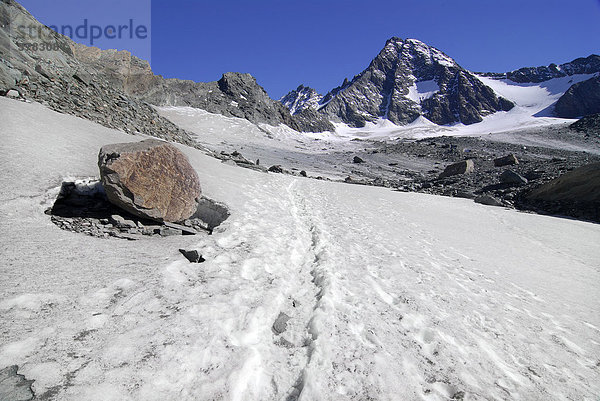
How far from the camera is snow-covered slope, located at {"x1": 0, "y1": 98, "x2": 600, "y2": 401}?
2236 mm

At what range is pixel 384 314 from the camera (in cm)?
348

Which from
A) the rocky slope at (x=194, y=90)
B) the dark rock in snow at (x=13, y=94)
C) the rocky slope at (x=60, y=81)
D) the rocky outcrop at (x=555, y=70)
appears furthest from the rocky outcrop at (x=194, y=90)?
the rocky outcrop at (x=555, y=70)

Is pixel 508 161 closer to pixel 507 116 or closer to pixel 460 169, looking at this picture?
pixel 460 169

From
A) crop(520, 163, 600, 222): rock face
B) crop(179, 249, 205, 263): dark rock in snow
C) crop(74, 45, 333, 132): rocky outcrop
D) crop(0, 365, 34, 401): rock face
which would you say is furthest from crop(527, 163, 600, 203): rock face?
crop(74, 45, 333, 132): rocky outcrop

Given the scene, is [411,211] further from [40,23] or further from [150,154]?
[40,23]

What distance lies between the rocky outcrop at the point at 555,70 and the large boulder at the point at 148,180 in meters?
222

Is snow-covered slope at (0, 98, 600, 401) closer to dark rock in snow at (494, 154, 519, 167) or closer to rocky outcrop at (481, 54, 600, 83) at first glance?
dark rock in snow at (494, 154, 519, 167)

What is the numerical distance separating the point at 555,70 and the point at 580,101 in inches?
3295

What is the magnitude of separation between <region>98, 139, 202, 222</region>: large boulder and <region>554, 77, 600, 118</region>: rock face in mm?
151607

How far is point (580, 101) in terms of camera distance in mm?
108750

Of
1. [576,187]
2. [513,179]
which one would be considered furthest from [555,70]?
[576,187]

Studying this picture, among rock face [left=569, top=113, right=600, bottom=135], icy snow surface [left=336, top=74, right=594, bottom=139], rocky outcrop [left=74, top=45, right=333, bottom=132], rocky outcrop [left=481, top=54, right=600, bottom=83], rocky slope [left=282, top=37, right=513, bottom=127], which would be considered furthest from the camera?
rocky outcrop [left=481, top=54, right=600, bottom=83]

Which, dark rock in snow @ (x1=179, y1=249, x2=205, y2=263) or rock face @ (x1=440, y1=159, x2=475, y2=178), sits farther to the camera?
rock face @ (x1=440, y1=159, x2=475, y2=178)

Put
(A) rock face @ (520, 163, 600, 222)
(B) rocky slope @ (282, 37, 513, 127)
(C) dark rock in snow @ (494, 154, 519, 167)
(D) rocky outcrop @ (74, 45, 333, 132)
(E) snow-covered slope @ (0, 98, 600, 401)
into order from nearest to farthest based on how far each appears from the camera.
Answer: (E) snow-covered slope @ (0, 98, 600, 401)
(A) rock face @ (520, 163, 600, 222)
(C) dark rock in snow @ (494, 154, 519, 167)
(D) rocky outcrop @ (74, 45, 333, 132)
(B) rocky slope @ (282, 37, 513, 127)
